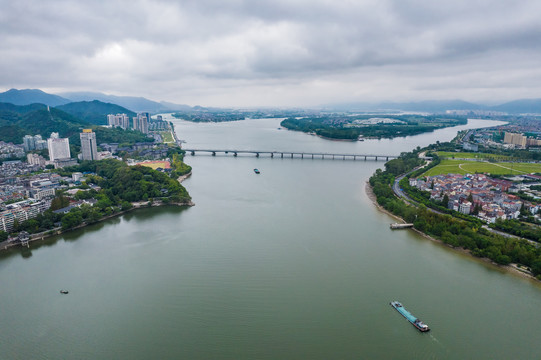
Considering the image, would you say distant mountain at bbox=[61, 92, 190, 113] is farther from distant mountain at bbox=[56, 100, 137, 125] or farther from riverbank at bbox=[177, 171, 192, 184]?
riverbank at bbox=[177, 171, 192, 184]

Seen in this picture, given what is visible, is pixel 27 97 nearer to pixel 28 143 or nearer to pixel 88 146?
pixel 28 143

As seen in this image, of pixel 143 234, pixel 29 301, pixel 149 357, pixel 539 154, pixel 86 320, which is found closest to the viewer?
pixel 149 357

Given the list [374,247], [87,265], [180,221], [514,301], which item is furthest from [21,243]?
[514,301]

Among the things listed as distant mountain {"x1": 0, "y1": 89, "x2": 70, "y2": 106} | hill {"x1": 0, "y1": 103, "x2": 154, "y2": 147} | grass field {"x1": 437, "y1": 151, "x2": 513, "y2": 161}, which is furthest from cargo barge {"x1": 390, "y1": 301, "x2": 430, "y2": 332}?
distant mountain {"x1": 0, "y1": 89, "x2": 70, "y2": 106}

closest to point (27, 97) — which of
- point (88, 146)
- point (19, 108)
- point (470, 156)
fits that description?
point (19, 108)

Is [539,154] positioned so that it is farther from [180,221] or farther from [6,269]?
[6,269]

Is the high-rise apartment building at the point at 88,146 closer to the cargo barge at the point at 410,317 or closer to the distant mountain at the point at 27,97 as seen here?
the cargo barge at the point at 410,317
